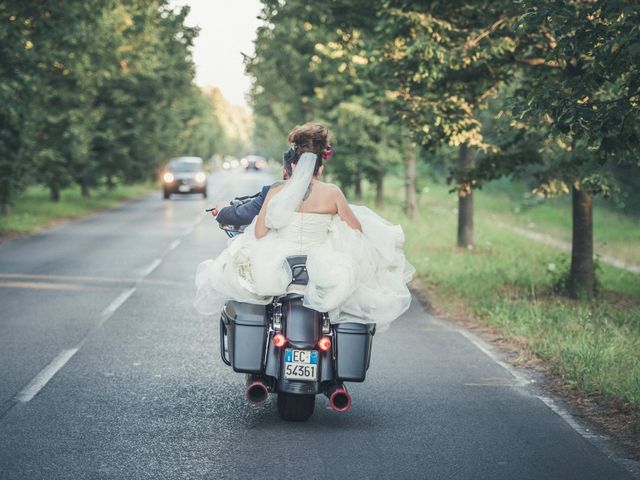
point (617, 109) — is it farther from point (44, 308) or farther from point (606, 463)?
point (44, 308)

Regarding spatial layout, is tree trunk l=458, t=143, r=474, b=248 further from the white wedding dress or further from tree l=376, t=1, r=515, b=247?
the white wedding dress

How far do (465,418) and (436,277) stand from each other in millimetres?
8367

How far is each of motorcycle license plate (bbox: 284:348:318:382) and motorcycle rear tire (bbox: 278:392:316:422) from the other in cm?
33

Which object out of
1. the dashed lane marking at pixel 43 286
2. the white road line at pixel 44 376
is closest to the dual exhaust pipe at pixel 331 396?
the white road line at pixel 44 376

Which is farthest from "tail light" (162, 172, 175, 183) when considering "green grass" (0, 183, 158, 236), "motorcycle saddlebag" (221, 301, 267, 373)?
"motorcycle saddlebag" (221, 301, 267, 373)

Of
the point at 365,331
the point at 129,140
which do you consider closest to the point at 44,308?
the point at 365,331

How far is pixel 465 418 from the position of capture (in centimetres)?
683

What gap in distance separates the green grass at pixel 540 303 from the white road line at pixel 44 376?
4.31 metres

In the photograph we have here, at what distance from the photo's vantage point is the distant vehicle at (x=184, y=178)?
44.8 meters

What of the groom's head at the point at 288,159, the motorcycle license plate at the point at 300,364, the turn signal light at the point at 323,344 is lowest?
the motorcycle license plate at the point at 300,364

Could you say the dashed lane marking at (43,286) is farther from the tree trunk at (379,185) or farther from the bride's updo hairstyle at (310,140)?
the tree trunk at (379,185)

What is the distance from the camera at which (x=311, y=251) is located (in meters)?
6.51

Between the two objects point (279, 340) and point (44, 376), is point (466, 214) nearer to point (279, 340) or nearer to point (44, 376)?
point (44, 376)

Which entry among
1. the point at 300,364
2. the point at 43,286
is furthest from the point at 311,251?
the point at 43,286
